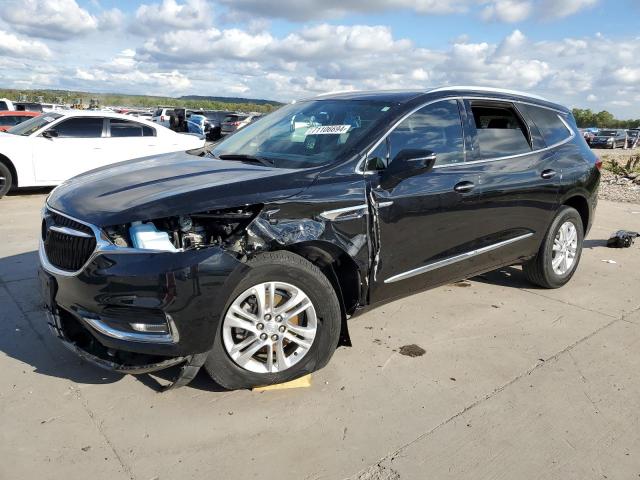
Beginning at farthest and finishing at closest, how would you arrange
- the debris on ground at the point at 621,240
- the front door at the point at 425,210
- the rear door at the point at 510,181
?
the debris on ground at the point at 621,240 → the rear door at the point at 510,181 → the front door at the point at 425,210

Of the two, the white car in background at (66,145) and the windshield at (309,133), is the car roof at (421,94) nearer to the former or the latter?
the windshield at (309,133)

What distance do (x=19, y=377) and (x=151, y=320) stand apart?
1.21 m

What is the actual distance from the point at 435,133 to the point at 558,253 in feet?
7.15

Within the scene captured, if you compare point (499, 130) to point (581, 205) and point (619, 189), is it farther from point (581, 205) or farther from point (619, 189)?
point (619, 189)

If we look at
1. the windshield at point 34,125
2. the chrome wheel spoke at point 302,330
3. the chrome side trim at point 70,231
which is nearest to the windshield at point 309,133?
the chrome wheel spoke at point 302,330

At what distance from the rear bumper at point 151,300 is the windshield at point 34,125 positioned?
830 centimetres

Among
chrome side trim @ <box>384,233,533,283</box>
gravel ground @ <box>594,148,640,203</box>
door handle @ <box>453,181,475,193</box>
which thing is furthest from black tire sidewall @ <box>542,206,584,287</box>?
gravel ground @ <box>594,148,640,203</box>

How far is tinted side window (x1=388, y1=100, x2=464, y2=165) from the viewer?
12.6ft

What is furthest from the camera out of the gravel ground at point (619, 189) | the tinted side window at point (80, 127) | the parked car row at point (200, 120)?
the parked car row at point (200, 120)

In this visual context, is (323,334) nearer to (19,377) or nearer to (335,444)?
(335,444)

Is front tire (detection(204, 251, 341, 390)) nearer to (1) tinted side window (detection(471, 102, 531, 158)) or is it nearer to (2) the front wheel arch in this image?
(1) tinted side window (detection(471, 102, 531, 158))

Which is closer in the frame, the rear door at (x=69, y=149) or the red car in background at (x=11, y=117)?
the rear door at (x=69, y=149)

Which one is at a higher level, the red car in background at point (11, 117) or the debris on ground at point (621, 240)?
the red car in background at point (11, 117)

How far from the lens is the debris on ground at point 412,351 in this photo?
3.95 metres
